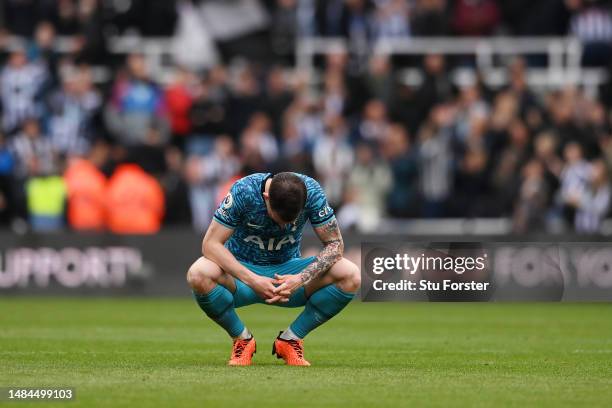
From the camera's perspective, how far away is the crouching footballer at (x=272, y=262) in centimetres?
1105

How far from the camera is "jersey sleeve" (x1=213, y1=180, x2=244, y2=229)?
1117 centimetres

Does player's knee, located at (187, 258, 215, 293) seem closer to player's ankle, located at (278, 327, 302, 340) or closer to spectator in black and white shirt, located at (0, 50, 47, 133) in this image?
player's ankle, located at (278, 327, 302, 340)

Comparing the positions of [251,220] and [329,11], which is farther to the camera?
[329,11]

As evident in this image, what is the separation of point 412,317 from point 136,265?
555 cm

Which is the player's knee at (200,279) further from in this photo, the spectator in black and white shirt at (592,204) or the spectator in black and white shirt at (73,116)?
the spectator in black and white shirt at (73,116)

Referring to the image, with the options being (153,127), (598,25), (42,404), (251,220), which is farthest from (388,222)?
(42,404)

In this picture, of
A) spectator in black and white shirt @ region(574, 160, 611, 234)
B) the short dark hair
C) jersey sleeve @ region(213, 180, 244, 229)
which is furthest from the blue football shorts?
spectator in black and white shirt @ region(574, 160, 611, 234)

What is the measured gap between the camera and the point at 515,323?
18359mm

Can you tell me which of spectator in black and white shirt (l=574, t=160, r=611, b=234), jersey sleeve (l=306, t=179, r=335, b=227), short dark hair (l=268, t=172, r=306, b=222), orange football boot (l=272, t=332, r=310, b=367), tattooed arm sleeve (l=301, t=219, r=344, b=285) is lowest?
spectator in black and white shirt (l=574, t=160, r=611, b=234)

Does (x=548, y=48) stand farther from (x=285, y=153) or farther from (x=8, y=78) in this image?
(x=8, y=78)

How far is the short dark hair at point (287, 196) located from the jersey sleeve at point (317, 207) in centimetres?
42

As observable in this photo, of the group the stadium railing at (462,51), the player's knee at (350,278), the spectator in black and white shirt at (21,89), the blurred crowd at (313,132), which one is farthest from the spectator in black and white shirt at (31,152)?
the player's knee at (350,278)

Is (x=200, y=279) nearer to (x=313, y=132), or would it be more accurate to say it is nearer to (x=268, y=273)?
(x=268, y=273)

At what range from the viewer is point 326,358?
501 inches
